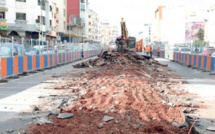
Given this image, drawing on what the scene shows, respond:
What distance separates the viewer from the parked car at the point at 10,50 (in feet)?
49.1

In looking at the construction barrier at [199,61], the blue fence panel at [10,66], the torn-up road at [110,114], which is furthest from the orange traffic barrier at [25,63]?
the construction barrier at [199,61]

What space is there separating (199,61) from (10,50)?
15.7 metres

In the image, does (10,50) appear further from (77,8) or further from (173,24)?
(173,24)

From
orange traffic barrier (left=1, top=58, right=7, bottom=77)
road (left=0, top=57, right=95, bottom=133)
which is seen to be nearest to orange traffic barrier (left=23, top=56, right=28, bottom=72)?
orange traffic barrier (left=1, top=58, right=7, bottom=77)

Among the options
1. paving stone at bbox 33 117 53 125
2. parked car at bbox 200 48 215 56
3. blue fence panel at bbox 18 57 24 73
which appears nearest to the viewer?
paving stone at bbox 33 117 53 125

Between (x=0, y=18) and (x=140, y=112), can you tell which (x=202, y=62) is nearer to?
(x=140, y=112)

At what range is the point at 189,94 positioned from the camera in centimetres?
1071

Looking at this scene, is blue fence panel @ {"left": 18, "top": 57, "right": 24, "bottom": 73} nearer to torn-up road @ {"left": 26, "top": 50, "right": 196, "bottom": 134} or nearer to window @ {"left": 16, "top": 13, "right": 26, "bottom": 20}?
torn-up road @ {"left": 26, "top": 50, "right": 196, "bottom": 134}

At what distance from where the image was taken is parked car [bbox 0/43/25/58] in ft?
49.1

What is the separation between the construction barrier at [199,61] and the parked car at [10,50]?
13.7m

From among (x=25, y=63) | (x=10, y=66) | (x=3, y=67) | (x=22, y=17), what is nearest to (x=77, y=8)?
(x=22, y=17)

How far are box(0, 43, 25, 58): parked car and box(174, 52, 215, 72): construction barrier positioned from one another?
1367 cm

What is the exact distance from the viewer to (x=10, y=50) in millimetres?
16047

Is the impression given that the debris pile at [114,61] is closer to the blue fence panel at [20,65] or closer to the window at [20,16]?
the blue fence panel at [20,65]
